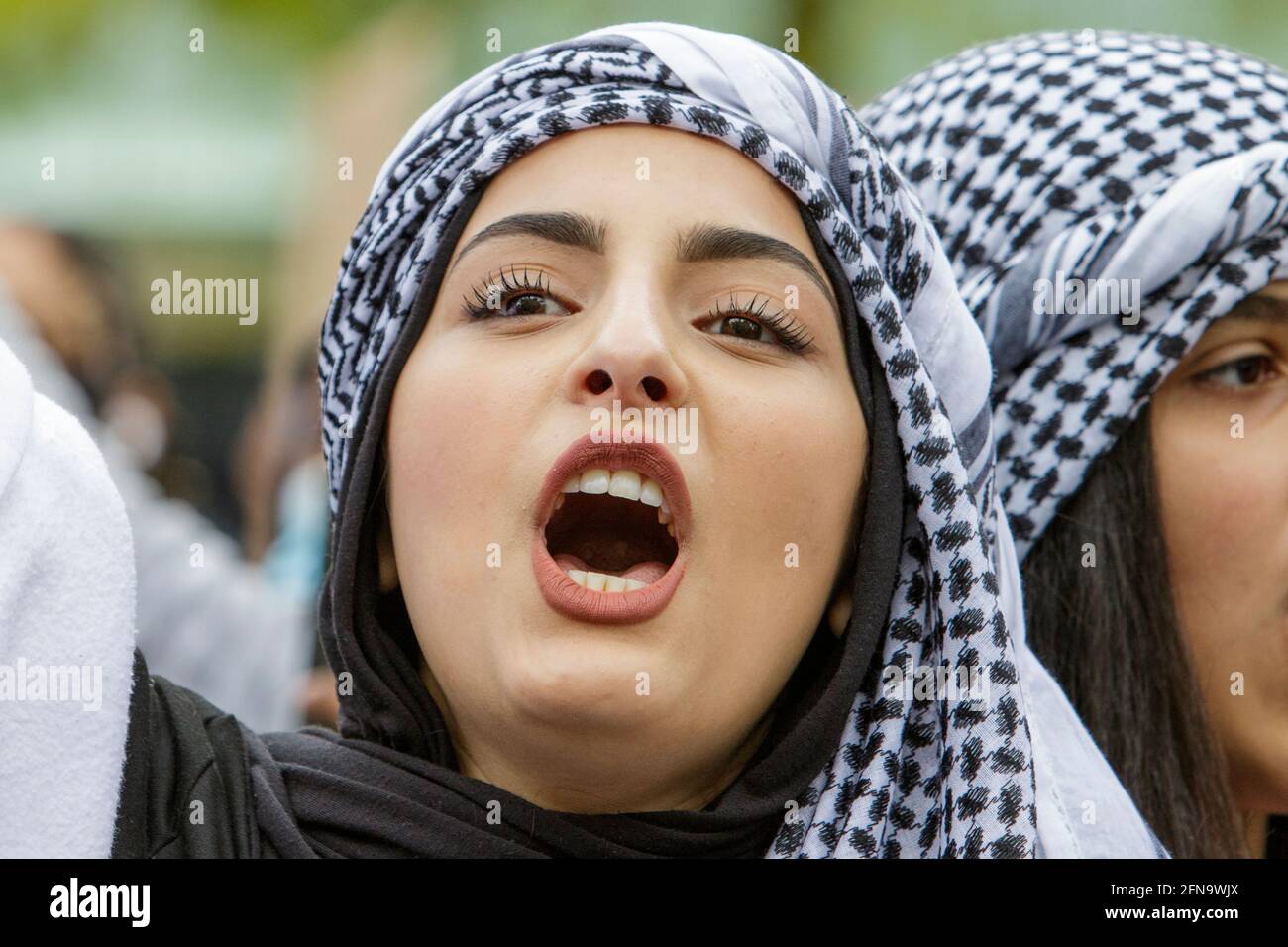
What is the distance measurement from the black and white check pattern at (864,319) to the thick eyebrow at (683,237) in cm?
11

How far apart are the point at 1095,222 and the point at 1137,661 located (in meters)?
0.76

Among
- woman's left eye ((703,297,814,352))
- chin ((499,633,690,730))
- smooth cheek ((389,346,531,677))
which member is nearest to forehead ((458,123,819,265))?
woman's left eye ((703,297,814,352))

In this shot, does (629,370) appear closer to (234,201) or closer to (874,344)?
(874,344)

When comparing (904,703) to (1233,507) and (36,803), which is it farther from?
(36,803)

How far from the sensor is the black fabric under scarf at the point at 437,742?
2172 millimetres

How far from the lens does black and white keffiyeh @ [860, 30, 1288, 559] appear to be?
277cm

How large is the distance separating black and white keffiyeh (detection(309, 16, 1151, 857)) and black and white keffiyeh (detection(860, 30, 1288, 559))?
394 millimetres

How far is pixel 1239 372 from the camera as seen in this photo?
285cm

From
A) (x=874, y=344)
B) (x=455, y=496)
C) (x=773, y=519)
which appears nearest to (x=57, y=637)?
(x=455, y=496)

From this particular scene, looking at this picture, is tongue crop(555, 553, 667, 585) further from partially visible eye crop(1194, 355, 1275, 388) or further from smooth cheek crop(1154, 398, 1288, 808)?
partially visible eye crop(1194, 355, 1275, 388)

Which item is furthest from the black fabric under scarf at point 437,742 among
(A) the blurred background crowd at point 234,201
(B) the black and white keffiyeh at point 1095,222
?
(A) the blurred background crowd at point 234,201

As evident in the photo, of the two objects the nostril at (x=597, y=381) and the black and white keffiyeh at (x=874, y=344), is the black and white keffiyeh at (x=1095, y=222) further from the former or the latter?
the nostril at (x=597, y=381)

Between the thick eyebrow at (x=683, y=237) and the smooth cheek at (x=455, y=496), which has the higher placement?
the thick eyebrow at (x=683, y=237)
